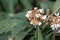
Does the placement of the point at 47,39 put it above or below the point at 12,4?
below

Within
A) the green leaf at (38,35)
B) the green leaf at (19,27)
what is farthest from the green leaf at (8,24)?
the green leaf at (38,35)

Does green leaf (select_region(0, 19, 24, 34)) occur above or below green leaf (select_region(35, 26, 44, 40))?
above

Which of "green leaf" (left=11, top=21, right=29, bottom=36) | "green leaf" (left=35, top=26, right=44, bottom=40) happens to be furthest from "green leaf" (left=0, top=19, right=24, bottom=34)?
"green leaf" (left=35, top=26, right=44, bottom=40)

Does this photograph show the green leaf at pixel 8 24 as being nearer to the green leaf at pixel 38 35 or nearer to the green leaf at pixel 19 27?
the green leaf at pixel 19 27

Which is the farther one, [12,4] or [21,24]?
[12,4]

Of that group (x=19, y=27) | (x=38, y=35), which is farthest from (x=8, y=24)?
(x=38, y=35)

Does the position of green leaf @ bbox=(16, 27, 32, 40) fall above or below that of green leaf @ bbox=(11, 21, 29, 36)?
below

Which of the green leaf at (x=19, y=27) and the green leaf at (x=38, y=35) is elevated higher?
the green leaf at (x=19, y=27)

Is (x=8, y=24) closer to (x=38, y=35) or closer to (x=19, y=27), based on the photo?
(x=19, y=27)

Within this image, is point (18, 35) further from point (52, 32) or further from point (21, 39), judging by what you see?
point (52, 32)

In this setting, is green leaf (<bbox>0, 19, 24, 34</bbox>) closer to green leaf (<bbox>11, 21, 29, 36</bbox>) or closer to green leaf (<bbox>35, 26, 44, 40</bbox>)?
green leaf (<bbox>11, 21, 29, 36</bbox>)

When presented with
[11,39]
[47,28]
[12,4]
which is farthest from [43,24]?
[12,4]
